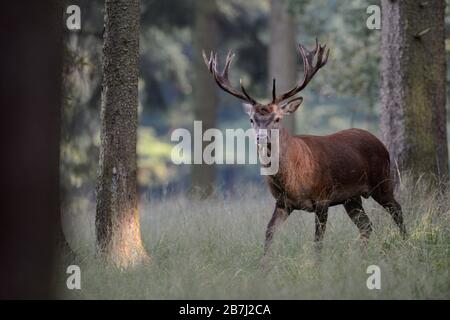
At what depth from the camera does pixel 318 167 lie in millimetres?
9133

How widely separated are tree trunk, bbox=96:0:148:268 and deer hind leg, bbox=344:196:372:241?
90.9 inches

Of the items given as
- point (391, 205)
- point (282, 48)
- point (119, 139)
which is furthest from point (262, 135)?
point (282, 48)

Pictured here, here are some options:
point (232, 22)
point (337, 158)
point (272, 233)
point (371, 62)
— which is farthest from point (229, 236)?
point (232, 22)

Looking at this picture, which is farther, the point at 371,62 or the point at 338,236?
the point at 371,62

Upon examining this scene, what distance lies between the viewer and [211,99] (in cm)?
1908

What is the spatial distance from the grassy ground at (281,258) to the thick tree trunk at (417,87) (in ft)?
Answer: 1.53

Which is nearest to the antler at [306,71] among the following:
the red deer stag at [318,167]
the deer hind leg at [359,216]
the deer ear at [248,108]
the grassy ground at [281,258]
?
the red deer stag at [318,167]

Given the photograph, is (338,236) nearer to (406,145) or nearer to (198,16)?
(406,145)

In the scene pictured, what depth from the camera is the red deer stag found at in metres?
8.75

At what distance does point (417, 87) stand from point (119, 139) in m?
4.24

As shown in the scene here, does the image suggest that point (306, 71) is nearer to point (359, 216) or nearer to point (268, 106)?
point (268, 106)
